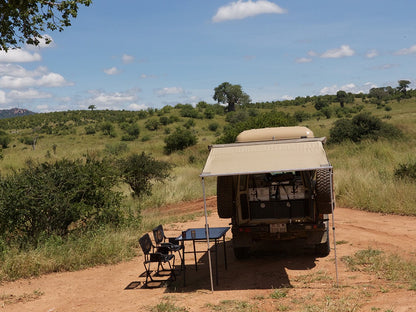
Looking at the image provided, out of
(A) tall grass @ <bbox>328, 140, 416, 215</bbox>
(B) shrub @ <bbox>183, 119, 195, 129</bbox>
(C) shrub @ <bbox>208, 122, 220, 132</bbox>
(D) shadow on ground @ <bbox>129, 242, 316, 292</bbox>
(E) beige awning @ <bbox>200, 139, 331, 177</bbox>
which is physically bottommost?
(D) shadow on ground @ <bbox>129, 242, 316, 292</bbox>

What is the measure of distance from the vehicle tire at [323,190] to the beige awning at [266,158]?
0.62 m

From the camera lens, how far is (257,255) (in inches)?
374

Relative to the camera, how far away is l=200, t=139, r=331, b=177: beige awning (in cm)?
676

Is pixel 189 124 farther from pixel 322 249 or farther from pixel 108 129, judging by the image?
pixel 322 249

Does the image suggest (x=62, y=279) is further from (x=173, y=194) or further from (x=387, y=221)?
(x=173, y=194)

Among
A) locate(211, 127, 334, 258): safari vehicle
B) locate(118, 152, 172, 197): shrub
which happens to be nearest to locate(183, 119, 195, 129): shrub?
locate(118, 152, 172, 197): shrub

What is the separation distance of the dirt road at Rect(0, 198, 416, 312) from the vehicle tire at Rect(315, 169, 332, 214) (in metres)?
1.12

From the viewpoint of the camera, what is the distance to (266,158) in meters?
7.22

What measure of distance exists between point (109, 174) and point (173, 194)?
23.1 feet

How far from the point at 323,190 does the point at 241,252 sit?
87.8 inches

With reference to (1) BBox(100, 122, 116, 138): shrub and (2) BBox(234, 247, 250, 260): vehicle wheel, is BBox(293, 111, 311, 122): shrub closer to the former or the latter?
(1) BBox(100, 122, 116, 138): shrub

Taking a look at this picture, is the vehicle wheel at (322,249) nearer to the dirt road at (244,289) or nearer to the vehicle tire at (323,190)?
the dirt road at (244,289)

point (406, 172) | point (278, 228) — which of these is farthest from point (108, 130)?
point (278, 228)

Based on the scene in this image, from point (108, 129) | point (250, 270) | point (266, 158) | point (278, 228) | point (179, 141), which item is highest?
point (108, 129)
